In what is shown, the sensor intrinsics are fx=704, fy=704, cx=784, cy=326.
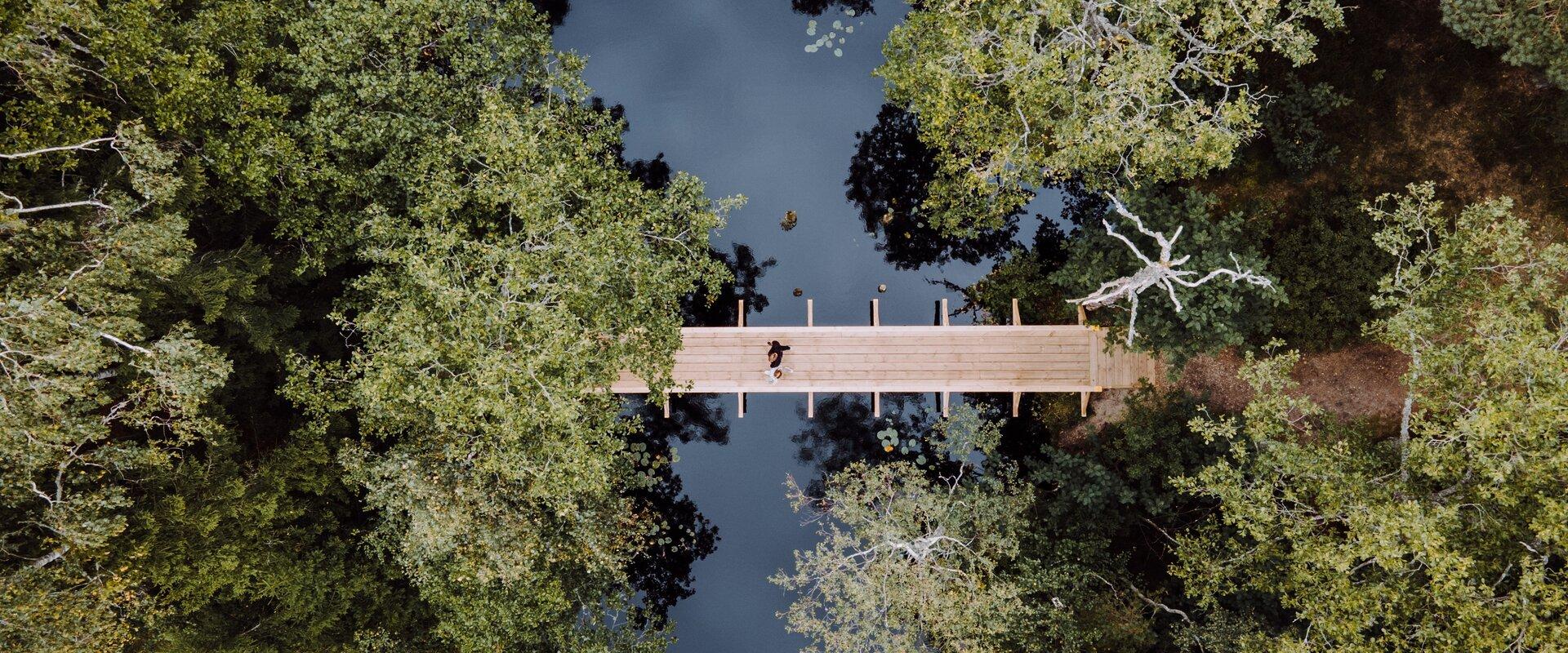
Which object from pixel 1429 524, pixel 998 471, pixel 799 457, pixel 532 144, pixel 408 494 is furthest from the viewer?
pixel 799 457

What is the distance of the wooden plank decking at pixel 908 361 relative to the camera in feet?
65.9

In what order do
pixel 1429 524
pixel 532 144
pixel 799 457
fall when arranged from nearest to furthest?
pixel 1429 524
pixel 532 144
pixel 799 457

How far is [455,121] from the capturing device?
15.8 meters

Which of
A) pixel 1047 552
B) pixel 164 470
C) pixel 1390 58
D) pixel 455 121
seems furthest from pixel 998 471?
pixel 164 470

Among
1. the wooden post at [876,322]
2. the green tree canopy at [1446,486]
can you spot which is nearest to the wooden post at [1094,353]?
the green tree canopy at [1446,486]

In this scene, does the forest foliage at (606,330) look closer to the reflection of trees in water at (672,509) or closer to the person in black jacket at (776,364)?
the reflection of trees in water at (672,509)

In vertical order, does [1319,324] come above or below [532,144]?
below

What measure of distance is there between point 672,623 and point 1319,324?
59.8 feet

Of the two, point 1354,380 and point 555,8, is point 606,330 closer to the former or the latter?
point 555,8

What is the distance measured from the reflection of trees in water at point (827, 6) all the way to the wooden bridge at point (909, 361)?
978cm

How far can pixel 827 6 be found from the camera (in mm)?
22609

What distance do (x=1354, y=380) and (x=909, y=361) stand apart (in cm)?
1269

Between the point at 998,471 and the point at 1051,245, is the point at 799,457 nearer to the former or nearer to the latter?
the point at 998,471

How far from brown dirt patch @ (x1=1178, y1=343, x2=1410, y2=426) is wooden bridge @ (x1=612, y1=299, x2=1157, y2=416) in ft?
9.70
